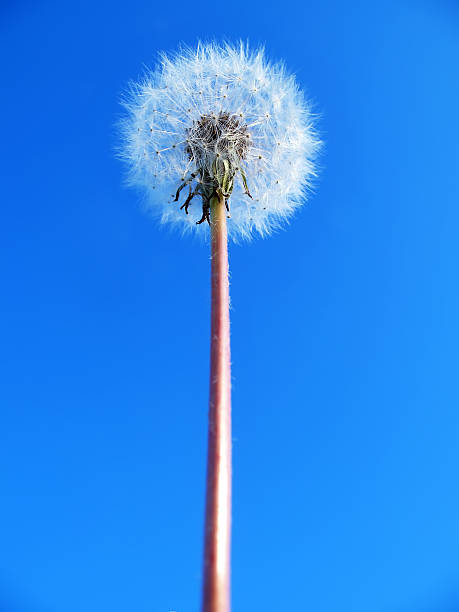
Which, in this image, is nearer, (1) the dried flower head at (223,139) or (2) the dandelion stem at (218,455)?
(2) the dandelion stem at (218,455)

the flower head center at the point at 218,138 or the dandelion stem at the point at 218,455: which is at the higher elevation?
the flower head center at the point at 218,138

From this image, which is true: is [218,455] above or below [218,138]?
below

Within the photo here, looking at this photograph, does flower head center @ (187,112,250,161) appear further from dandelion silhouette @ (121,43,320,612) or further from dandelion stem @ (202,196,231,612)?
dandelion stem @ (202,196,231,612)

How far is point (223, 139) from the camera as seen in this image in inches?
247

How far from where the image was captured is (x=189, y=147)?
6.47 meters

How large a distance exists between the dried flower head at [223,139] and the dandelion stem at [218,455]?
6.53 ft

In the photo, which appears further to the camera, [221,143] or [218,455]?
[221,143]

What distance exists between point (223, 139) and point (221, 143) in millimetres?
74

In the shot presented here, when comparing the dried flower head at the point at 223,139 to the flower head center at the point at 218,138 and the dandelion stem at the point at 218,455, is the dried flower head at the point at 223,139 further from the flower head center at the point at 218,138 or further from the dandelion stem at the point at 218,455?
the dandelion stem at the point at 218,455

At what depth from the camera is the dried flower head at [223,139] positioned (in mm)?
6352

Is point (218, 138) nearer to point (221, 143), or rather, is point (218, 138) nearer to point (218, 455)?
point (221, 143)

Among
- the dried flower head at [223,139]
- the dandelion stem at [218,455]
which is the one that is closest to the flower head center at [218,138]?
the dried flower head at [223,139]

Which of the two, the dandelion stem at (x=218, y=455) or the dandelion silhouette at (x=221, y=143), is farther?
the dandelion silhouette at (x=221, y=143)

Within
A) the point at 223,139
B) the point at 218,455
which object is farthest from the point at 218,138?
the point at 218,455
